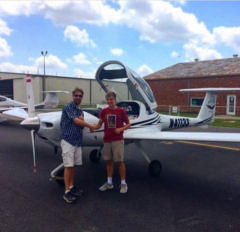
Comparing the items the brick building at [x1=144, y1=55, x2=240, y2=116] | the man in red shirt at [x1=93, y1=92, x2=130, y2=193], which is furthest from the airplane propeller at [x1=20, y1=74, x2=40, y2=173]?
the brick building at [x1=144, y1=55, x2=240, y2=116]

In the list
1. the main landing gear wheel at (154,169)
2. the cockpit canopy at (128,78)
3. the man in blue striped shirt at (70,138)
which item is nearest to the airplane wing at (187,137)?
the main landing gear wheel at (154,169)

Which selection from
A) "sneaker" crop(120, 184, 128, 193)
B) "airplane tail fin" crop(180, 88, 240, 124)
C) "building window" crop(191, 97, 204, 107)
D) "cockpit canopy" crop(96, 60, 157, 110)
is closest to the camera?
"sneaker" crop(120, 184, 128, 193)

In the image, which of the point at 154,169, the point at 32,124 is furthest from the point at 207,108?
the point at 32,124

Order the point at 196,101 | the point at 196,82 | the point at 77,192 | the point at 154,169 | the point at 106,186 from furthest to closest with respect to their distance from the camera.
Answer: the point at 196,101, the point at 196,82, the point at 154,169, the point at 106,186, the point at 77,192

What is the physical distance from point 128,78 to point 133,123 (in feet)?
3.47

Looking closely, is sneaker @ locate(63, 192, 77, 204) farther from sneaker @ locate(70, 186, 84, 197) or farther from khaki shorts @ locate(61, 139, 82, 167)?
khaki shorts @ locate(61, 139, 82, 167)

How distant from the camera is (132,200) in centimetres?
419

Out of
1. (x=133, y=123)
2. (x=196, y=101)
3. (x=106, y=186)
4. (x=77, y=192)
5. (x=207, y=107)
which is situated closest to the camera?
(x=77, y=192)

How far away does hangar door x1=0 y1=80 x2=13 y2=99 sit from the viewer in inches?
1615

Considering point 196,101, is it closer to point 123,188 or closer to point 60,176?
point 123,188

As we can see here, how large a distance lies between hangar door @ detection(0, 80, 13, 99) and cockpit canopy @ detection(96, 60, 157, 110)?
3829 cm

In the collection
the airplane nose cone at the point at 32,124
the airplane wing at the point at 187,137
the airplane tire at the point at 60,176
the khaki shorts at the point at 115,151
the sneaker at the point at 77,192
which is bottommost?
the sneaker at the point at 77,192

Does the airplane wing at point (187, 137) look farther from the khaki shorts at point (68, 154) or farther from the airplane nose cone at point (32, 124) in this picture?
the airplane nose cone at point (32, 124)

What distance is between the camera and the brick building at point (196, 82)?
24.3m
